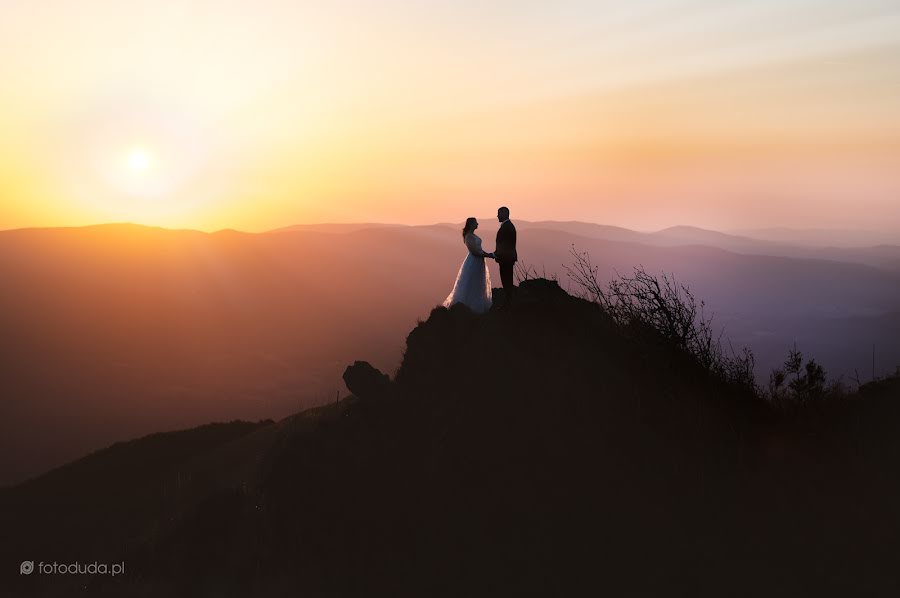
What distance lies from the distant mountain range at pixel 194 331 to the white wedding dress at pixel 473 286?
65.2 metres

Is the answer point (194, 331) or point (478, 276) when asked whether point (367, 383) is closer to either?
point (478, 276)

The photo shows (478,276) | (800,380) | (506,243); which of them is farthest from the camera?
(478,276)

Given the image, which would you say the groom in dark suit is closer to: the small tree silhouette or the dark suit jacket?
the dark suit jacket

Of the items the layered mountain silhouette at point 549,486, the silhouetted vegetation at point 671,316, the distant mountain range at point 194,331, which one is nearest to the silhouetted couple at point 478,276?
the layered mountain silhouette at point 549,486

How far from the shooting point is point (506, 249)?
14.3m

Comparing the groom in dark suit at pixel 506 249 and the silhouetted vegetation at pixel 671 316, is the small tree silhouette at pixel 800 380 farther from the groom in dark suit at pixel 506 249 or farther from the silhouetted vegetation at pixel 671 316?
the groom in dark suit at pixel 506 249

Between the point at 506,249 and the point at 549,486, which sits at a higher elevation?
the point at 506,249

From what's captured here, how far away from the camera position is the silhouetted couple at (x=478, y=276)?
14443mm

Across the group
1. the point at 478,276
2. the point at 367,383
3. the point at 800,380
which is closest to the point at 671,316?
the point at 800,380

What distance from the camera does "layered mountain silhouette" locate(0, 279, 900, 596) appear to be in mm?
11414

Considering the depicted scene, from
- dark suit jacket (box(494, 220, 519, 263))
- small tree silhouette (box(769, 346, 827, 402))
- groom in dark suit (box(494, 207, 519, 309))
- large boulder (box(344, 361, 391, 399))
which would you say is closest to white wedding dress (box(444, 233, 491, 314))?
groom in dark suit (box(494, 207, 519, 309))

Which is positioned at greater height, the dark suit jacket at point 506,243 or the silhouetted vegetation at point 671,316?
the dark suit jacket at point 506,243

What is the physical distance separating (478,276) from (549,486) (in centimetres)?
552

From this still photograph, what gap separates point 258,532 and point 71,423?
10028 cm
